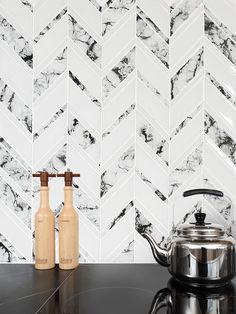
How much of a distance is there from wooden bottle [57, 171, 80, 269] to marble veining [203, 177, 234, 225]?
51 cm

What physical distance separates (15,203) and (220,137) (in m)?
0.81

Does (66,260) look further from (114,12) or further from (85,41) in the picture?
(114,12)

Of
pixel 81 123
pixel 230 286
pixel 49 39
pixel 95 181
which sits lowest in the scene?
pixel 230 286

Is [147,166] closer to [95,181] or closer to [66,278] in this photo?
[95,181]

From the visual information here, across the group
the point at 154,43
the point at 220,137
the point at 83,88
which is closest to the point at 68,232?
the point at 83,88

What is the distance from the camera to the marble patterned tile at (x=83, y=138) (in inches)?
53.3

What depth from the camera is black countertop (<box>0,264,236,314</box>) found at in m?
0.88

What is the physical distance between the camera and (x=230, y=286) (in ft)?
3.49

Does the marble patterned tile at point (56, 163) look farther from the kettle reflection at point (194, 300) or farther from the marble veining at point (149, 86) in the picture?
the kettle reflection at point (194, 300)

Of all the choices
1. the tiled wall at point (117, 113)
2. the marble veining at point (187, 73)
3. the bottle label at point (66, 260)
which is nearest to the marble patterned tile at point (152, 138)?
the tiled wall at point (117, 113)

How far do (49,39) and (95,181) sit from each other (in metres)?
0.57

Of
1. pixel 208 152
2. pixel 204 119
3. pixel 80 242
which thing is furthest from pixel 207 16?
pixel 80 242

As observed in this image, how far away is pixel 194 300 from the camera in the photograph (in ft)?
3.08

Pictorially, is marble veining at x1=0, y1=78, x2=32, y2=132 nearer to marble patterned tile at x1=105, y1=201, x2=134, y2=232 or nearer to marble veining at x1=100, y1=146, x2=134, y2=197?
marble veining at x1=100, y1=146, x2=134, y2=197
